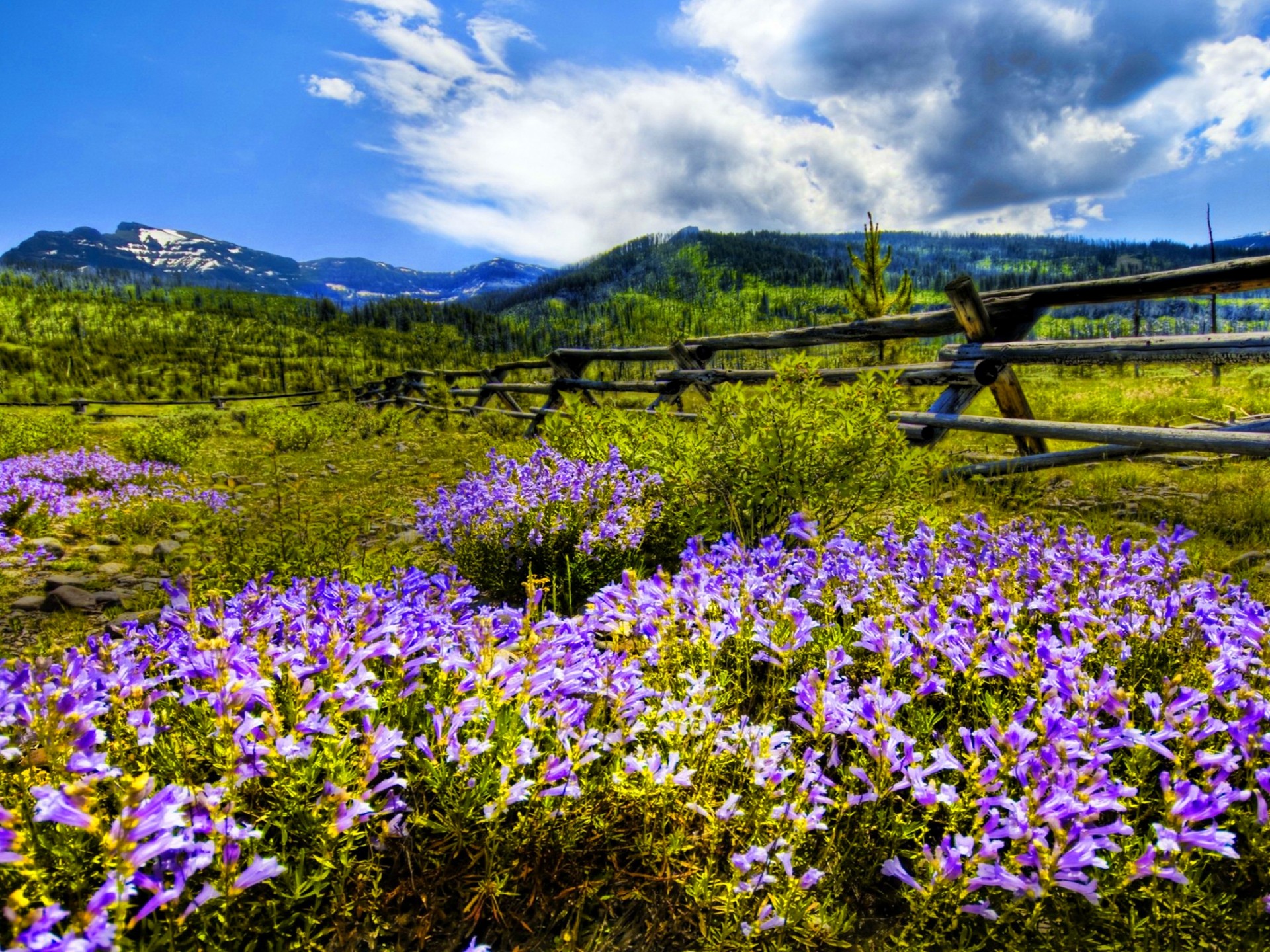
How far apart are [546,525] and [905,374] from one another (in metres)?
4.37

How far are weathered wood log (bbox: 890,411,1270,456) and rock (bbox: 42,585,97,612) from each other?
21.3ft

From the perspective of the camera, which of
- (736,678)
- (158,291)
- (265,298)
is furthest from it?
(265,298)

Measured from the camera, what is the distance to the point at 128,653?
174 cm

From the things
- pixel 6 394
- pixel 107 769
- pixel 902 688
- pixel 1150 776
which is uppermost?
pixel 6 394

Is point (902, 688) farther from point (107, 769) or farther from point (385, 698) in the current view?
point (107, 769)

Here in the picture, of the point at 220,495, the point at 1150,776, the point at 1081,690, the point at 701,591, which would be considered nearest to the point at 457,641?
the point at 701,591

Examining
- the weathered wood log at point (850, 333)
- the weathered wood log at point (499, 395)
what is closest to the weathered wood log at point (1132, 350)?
the weathered wood log at point (850, 333)

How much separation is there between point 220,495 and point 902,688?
7.76 metres

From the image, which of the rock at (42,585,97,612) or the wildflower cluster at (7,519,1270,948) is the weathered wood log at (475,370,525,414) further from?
the wildflower cluster at (7,519,1270,948)

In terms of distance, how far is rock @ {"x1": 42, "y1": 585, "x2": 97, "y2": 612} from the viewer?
13.1ft

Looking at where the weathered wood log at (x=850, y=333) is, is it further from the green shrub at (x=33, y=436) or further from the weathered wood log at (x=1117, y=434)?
the green shrub at (x=33, y=436)

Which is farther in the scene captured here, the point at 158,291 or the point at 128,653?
the point at 158,291

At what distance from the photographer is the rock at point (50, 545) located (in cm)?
544

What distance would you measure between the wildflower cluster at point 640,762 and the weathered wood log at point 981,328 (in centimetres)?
382
